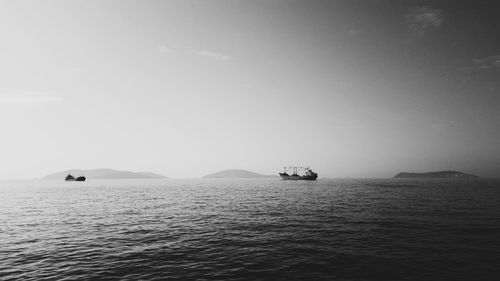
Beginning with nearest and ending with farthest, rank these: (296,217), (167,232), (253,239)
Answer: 1. (253,239)
2. (167,232)
3. (296,217)

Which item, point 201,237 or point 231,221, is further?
point 231,221

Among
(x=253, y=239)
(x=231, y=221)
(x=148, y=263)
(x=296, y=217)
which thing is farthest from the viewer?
(x=296, y=217)

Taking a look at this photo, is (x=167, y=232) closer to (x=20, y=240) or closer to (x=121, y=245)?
(x=121, y=245)

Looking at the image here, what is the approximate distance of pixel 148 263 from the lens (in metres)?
17.1

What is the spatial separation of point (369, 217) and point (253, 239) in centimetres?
1842

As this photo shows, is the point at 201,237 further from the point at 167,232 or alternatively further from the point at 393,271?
the point at 393,271

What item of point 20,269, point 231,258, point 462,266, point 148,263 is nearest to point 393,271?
point 462,266

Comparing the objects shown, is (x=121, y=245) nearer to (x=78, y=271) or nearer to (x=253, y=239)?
(x=78, y=271)

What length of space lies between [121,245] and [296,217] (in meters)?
21.3

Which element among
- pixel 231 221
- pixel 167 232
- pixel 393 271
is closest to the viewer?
pixel 393 271

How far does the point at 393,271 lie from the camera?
609 inches

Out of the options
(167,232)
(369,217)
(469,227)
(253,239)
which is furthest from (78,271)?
(469,227)

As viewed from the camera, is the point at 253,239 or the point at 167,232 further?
the point at 167,232

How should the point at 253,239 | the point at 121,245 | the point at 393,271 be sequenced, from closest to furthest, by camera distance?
the point at 393,271 < the point at 121,245 < the point at 253,239
